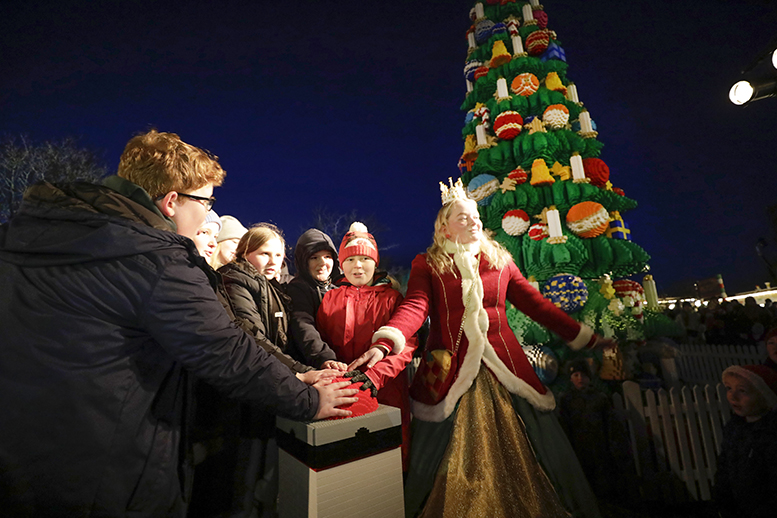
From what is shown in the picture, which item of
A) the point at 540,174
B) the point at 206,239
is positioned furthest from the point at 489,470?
the point at 540,174

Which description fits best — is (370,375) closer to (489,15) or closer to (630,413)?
(630,413)

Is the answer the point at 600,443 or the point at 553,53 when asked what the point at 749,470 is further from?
the point at 553,53

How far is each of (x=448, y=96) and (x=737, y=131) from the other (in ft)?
96.0

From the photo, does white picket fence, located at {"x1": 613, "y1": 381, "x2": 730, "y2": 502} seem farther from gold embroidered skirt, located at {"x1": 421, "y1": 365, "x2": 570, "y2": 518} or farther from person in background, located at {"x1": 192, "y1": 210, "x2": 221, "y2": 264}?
person in background, located at {"x1": 192, "y1": 210, "x2": 221, "y2": 264}

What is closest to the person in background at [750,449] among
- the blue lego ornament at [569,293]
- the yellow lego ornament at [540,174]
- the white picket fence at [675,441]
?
the white picket fence at [675,441]

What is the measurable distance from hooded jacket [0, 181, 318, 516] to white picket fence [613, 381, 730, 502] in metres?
Result: 3.49

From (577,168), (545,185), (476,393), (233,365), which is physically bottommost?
(476,393)

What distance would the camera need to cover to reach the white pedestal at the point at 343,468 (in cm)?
111

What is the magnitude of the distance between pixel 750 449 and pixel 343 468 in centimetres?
241

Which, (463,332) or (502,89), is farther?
(502,89)

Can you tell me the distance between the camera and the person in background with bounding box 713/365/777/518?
182 cm

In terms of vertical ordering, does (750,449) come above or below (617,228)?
below

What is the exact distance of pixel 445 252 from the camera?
2.33 m

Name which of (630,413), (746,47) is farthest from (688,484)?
(746,47)
